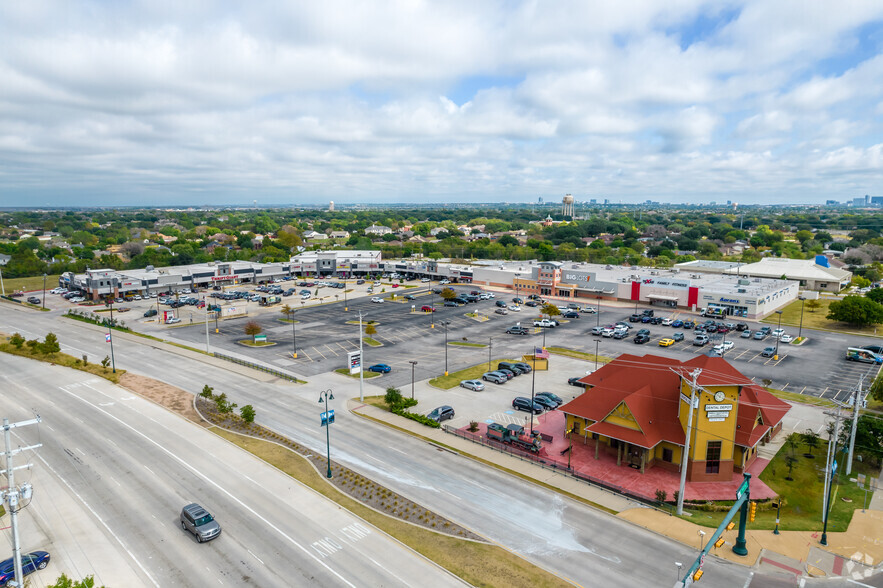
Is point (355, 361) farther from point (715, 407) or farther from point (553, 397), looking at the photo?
point (715, 407)

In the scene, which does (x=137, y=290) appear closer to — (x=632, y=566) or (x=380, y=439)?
(x=380, y=439)

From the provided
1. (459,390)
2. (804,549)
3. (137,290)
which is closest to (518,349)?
(459,390)

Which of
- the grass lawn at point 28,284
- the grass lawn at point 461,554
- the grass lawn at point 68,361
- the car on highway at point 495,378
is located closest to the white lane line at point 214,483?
the grass lawn at point 461,554

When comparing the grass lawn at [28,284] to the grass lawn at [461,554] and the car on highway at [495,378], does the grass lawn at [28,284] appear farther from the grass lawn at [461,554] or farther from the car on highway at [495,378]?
the grass lawn at [461,554]

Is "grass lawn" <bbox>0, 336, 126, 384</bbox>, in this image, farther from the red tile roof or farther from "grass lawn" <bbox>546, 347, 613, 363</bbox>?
"grass lawn" <bbox>546, 347, 613, 363</bbox>

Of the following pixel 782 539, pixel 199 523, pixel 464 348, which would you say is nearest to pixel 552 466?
pixel 782 539

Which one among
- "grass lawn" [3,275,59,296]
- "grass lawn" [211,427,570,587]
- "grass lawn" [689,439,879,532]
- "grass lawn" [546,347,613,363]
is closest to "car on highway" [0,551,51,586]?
"grass lawn" [211,427,570,587]
